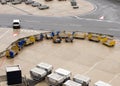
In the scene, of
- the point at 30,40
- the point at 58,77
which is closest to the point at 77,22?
the point at 30,40

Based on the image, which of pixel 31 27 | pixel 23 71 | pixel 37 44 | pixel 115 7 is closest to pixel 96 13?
pixel 115 7

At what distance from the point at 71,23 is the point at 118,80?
1447 inches

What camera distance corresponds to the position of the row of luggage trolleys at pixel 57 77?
58.4 m

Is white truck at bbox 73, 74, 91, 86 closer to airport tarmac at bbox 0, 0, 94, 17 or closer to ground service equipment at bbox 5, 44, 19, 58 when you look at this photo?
ground service equipment at bbox 5, 44, 19, 58

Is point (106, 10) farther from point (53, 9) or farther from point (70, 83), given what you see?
point (70, 83)

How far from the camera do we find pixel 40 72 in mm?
61312

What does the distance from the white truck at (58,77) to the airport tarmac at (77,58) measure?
2.20 meters

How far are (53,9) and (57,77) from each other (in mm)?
53409

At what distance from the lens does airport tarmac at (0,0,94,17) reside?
4149 inches

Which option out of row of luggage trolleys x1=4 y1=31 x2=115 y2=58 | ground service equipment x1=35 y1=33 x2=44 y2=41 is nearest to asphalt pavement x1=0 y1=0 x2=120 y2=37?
row of luggage trolleys x1=4 y1=31 x2=115 y2=58

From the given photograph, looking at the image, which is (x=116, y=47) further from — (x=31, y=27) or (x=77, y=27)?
(x=31, y=27)

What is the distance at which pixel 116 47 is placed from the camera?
3041 inches

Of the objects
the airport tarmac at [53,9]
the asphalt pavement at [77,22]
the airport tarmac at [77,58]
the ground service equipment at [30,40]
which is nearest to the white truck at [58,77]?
the airport tarmac at [77,58]

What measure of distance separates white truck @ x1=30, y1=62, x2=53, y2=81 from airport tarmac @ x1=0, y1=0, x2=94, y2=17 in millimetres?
42615
